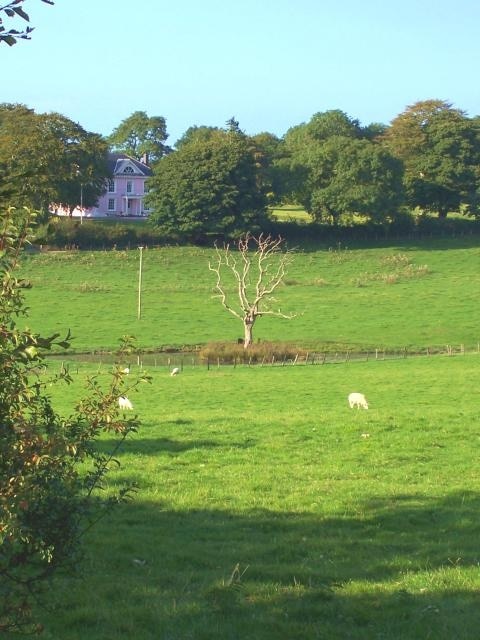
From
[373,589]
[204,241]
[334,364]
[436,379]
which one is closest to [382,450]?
[373,589]

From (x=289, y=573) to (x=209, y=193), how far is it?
294 ft

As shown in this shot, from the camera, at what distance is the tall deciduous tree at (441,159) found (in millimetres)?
115062

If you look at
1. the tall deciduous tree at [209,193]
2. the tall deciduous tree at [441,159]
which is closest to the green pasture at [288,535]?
the tall deciduous tree at [209,193]

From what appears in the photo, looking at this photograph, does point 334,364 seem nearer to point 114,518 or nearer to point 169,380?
point 169,380

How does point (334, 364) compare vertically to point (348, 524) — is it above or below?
below

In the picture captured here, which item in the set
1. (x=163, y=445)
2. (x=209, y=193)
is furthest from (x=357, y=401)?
(x=209, y=193)

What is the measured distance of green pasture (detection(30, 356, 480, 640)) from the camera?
9.20 meters

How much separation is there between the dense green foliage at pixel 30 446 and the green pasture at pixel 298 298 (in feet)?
154

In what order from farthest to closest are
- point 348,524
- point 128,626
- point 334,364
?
point 334,364 < point 348,524 < point 128,626

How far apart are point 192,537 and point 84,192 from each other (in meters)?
96.3

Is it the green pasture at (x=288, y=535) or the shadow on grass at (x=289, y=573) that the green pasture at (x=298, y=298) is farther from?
the shadow on grass at (x=289, y=573)

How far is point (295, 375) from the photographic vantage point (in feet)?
140

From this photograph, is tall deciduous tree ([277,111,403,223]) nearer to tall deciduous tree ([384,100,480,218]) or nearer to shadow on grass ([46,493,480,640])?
tall deciduous tree ([384,100,480,218])

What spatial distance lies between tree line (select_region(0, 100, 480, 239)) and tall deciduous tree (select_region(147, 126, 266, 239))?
107mm
